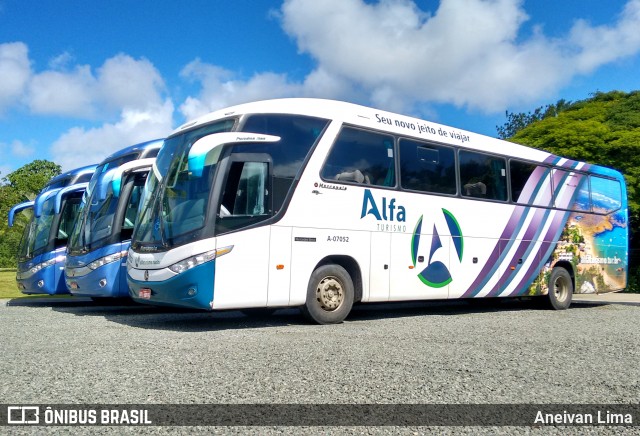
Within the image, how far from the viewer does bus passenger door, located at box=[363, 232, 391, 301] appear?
10977 mm

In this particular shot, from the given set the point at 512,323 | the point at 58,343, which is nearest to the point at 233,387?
the point at 58,343

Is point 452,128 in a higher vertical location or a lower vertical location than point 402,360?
higher

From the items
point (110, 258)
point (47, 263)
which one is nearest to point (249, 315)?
point (110, 258)

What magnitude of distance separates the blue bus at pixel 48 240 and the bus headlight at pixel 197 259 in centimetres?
748

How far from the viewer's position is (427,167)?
12.1 meters

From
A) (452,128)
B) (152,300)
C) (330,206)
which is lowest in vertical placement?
(152,300)

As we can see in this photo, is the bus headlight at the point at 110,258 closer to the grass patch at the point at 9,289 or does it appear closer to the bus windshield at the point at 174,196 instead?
the bus windshield at the point at 174,196

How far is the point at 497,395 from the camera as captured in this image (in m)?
5.14

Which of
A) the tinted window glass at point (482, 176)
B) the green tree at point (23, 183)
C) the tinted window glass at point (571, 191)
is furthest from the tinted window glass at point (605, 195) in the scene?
the green tree at point (23, 183)

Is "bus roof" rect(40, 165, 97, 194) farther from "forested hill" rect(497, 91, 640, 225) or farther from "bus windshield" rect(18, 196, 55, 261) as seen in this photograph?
"forested hill" rect(497, 91, 640, 225)

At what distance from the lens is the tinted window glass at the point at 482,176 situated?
1291 centimetres

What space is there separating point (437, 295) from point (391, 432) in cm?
820

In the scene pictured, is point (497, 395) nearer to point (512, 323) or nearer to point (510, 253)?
point (512, 323)

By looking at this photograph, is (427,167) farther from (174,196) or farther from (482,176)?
(174,196)
